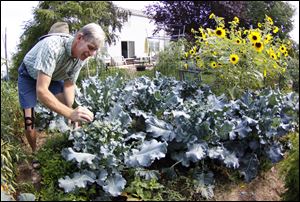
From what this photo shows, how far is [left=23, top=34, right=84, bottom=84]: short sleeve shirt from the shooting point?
2.78 metres

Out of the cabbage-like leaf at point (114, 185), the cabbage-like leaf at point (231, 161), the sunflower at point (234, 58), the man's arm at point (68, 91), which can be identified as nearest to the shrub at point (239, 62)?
the sunflower at point (234, 58)

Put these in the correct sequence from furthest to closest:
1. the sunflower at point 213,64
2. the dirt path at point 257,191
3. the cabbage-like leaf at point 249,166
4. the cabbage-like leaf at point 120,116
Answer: the sunflower at point 213,64 < the cabbage-like leaf at point 120,116 < the cabbage-like leaf at point 249,166 < the dirt path at point 257,191

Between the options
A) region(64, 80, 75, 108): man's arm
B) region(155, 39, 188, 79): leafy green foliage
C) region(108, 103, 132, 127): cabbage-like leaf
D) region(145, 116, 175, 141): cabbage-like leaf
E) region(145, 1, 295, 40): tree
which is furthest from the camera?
region(145, 1, 295, 40): tree

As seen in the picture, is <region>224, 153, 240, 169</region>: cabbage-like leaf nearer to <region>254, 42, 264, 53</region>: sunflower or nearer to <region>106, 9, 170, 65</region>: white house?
<region>254, 42, 264, 53</region>: sunflower

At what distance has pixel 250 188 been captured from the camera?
2.87m

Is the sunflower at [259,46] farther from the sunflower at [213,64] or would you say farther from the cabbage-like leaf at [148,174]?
the cabbage-like leaf at [148,174]

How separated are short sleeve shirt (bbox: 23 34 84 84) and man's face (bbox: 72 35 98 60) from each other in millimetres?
107

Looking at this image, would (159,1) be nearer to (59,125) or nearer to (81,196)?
(59,125)

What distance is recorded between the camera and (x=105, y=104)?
3842 millimetres

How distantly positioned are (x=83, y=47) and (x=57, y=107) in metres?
0.59

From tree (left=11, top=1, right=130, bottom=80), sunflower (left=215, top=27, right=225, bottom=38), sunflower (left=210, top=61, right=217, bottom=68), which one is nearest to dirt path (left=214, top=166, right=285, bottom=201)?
sunflower (left=210, top=61, right=217, bottom=68)

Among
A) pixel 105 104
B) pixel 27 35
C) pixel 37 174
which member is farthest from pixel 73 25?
pixel 37 174

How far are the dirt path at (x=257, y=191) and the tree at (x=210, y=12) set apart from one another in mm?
8675

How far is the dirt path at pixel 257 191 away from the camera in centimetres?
270
